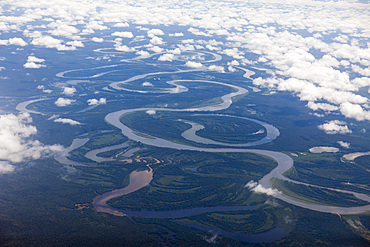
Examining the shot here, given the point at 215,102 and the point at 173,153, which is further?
the point at 215,102

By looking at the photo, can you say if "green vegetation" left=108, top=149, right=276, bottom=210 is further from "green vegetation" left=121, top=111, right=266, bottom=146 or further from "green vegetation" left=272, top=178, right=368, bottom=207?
"green vegetation" left=121, top=111, right=266, bottom=146

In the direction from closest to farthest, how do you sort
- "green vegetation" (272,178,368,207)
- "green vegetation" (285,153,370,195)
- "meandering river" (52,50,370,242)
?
"meandering river" (52,50,370,242) → "green vegetation" (272,178,368,207) → "green vegetation" (285,153,370,195)

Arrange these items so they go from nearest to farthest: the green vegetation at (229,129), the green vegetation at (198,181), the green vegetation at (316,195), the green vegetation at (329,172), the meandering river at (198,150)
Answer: the meandering river at (198,150)
the green vegetation at (198,181)
the green vegetation at (316,195)
the green vegetation at (329,172)
the green vegetation at (229,129)

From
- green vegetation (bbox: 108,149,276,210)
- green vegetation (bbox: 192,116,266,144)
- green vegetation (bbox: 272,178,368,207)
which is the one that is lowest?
green vegetation (bbox: 192,116,266,144)

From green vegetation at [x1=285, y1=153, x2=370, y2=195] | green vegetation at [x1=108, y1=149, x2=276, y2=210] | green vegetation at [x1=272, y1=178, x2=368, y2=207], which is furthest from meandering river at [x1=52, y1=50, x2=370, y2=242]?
green vegetation at [x1=285, y1=153, x2=370, y2=195]

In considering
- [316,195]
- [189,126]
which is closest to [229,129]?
[189,126]

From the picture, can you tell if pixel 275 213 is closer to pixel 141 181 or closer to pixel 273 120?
pixel 141 181

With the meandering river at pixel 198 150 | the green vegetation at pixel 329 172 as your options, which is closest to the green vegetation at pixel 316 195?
the meandering river at pixel 198 150

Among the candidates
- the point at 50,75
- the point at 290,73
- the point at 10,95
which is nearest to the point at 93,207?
the point at 10,95

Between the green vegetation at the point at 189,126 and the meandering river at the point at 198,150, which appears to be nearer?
the meandering river at the point at 198,150

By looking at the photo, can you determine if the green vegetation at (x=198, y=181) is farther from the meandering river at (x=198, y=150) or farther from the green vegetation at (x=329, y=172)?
the green vegetation at (x=329, y=172)

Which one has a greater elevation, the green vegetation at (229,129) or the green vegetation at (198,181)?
the green vegetation at (198,181)
